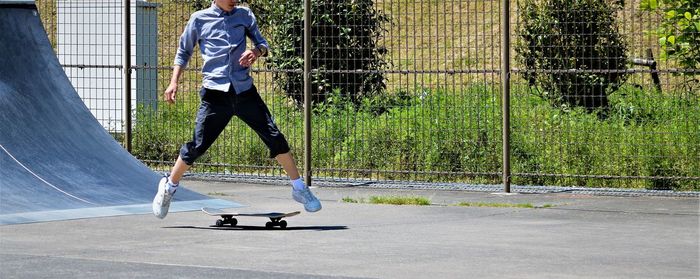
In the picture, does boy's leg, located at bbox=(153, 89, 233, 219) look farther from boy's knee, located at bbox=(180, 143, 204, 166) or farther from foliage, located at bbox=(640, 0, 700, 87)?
foliage, located at bbox=(640, 0, 700, 87)

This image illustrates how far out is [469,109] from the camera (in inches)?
580

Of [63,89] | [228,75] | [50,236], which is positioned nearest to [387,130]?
[63,89]

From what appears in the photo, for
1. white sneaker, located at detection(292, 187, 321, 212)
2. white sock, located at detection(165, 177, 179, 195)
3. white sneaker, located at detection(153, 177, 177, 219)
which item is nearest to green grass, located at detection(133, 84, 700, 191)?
white sneaker, located at detection(292, 187, 321, 212)

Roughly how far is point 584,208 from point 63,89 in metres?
4.47

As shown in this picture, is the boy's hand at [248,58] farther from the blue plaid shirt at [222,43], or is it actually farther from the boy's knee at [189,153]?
the boy's knee at [189,153]

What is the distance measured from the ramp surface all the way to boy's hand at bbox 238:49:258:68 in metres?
1.71

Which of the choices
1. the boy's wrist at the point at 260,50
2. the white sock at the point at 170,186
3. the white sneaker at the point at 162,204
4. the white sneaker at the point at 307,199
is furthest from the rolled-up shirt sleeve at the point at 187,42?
the white sneaker at the point at 307,199

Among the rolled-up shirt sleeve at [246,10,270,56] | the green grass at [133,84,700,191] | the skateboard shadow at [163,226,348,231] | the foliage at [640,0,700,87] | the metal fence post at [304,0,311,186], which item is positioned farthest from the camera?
the metal fence post at [304,0,311,186]

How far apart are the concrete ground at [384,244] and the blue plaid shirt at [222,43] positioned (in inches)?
41.1

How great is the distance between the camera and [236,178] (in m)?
15.6

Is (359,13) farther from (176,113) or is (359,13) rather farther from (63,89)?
(63,89)

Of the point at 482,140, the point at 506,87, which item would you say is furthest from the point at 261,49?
the point at 482,140

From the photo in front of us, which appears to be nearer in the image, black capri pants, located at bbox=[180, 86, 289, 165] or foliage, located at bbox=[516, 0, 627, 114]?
black capri pants, located at bbox=[180, 86, 289, 165]

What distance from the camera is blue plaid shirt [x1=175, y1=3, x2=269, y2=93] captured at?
10438mm
